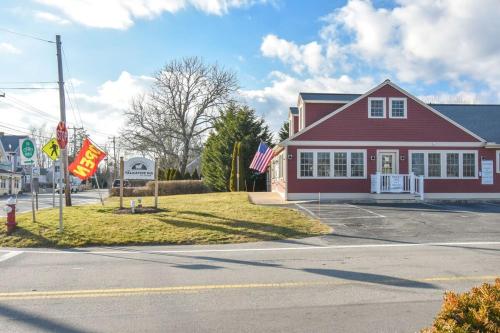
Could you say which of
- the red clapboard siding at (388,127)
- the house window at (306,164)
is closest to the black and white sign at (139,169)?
the house window at (306,164)

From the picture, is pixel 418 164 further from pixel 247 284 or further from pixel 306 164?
pixel 247 284

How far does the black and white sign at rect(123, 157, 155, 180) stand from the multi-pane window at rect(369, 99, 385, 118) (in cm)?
1185

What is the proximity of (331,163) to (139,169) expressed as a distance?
32.1ft

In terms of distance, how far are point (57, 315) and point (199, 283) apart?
7.64 feet

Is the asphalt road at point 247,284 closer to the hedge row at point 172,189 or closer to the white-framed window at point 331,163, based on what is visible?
the white-framed window at point 331,163

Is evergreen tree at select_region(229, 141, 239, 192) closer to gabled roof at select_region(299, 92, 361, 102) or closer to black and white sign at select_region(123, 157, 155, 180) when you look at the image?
gabled roof at select_region(299, 92, 361, 102)

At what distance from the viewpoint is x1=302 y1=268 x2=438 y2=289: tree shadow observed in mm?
7289

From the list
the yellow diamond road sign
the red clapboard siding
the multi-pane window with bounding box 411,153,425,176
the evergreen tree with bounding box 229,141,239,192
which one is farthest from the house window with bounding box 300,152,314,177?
the yellow diamond road sign

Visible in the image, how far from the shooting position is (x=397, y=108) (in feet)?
80.4

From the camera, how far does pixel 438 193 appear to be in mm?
24344

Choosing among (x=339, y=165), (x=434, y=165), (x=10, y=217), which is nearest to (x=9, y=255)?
(x=10, y=217)

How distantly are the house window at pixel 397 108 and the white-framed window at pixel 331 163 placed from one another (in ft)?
8.72

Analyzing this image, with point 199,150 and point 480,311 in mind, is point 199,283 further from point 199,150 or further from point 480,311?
point 199,150

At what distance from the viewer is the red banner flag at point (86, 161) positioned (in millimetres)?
20578
